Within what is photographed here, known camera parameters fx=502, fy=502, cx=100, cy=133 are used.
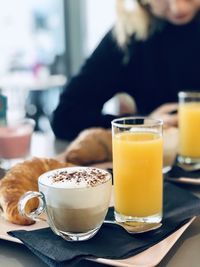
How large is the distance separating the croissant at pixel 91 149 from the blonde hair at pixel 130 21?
770mm

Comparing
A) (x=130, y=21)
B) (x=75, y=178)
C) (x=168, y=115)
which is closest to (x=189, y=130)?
(x=168, y=115)

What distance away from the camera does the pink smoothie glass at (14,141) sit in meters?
1.41

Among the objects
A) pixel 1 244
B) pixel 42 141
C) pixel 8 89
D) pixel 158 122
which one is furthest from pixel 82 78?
pixel 8 89

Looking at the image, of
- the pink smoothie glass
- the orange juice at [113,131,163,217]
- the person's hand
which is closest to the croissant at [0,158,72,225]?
the orange juice at [113,131,163,217]

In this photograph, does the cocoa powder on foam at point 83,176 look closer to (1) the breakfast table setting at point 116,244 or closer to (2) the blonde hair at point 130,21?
(1) the breakfast table setting at point 116,244

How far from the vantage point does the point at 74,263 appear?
2.49 feet

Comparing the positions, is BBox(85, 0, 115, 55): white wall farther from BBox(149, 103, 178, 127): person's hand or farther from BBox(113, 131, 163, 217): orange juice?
BBox(113, 131, 163, 217): orange juice

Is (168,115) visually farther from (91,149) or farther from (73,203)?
(73,203)

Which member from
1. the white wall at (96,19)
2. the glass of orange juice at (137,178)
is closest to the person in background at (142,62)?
the glass of orange juice at (137,178)

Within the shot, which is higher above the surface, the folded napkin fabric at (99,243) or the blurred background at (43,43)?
the blurred background at (43,43)

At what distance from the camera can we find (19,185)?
0.98 meters

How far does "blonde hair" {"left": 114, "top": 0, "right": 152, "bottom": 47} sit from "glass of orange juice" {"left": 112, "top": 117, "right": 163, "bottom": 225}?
1.18 meters

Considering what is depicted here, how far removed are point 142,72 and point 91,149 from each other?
0.93 m

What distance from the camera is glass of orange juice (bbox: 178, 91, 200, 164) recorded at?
1348 mm
